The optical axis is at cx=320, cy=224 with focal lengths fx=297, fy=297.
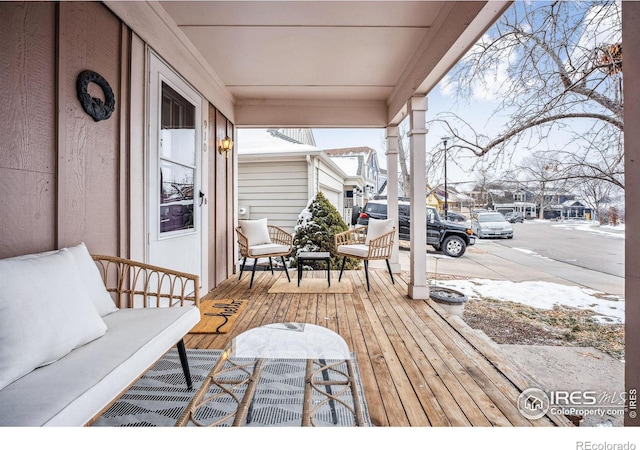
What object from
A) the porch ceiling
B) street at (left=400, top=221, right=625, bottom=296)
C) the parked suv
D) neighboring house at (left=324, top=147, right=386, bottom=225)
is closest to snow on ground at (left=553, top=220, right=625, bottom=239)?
street at (left=400, top=221, right=625, bottom=296)

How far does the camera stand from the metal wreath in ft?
5.82

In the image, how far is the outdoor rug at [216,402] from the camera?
1.40 metres

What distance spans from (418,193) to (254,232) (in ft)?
7.58

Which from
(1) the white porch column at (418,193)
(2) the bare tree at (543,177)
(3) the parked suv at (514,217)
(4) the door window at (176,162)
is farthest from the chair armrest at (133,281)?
(3) the parked suv at (514,217)

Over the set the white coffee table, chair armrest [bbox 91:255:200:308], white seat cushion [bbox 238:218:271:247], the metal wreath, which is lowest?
the white coffee table

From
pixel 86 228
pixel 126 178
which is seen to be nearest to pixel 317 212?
pixel 126 178

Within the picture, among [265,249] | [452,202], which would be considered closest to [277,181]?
[265,249]

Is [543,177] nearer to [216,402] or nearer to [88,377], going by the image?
[216,402]

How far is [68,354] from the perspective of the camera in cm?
118

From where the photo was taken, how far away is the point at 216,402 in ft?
4.96

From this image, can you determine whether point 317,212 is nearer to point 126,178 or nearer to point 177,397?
point 126,178

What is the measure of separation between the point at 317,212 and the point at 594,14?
4.22 metres

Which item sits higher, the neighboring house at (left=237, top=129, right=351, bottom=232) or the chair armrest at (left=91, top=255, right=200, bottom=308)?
the neighboring house at (left=237, top=129, right=351, bottom=232)
